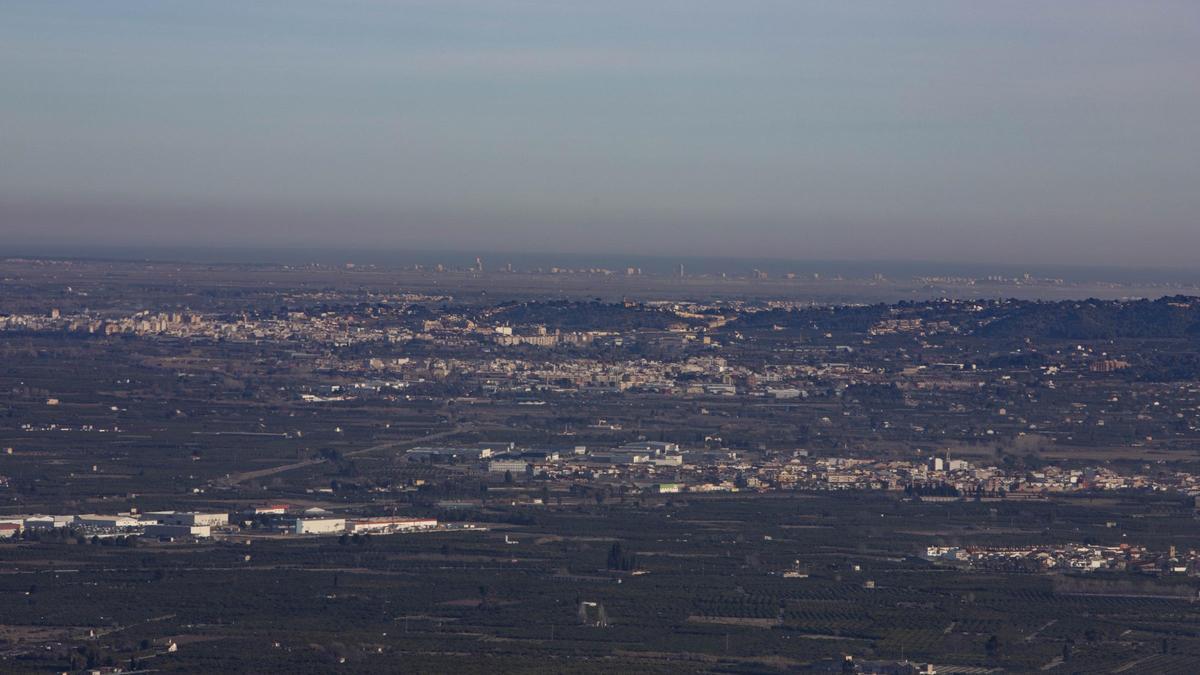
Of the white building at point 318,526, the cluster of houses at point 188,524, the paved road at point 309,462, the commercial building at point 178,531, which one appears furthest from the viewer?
the paved road at point 309,462

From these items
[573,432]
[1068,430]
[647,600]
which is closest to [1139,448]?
[1068,430]

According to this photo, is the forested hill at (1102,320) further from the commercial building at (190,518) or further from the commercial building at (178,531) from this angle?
the commercial building at (178,531)

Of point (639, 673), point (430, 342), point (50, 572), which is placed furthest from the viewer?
point (430, 342)

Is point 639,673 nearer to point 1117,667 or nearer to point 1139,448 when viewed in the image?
point 1117,667

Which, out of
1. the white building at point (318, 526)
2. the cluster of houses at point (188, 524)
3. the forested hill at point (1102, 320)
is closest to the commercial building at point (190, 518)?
the cluster of houses at point (188, 524)

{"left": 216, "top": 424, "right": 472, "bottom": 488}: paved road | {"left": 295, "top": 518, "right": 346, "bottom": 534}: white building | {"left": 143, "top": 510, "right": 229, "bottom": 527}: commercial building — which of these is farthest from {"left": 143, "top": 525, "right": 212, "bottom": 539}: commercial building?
{"left": 216, "top": 424, "right": 472, "bottom": 488}: paved road

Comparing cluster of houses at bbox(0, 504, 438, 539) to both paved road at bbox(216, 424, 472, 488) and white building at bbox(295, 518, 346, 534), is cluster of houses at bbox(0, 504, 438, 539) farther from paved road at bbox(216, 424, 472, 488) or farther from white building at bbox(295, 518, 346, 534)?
paved road at bbox(216, 424, 472, 488)

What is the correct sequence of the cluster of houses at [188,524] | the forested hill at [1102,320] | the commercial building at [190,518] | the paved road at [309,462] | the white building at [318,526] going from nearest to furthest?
the cluster of houses at [188,524], the white building at [318,526], the commercial building at [190,518], the paved road at [309,462], the forested hill at [1102,320]

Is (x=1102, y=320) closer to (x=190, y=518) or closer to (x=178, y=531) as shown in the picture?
(x=190, y=518)
